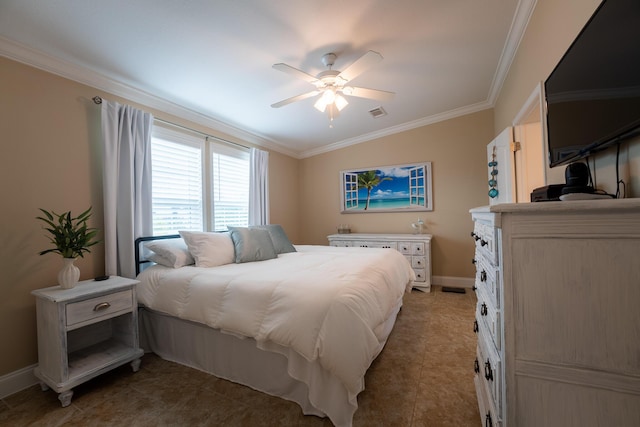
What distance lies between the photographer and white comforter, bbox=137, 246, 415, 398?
1451mm

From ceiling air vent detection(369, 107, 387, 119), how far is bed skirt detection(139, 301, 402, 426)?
2.74m

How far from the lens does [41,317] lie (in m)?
1.86

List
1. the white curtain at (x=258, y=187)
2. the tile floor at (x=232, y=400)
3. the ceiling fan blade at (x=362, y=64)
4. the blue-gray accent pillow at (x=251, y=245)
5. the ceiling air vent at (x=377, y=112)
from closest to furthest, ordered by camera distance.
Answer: the tile floor at (x=232, y=400), the ceiling fan blade at (x=362, y=64), the blue-gray accent pillow at (x=251, y=245), the ceiling air vent at (x=377, y=112), the white curtain at (x=258, y=187)

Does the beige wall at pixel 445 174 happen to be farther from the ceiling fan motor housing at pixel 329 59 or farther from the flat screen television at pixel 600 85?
the flat screen television at pixel 600 85

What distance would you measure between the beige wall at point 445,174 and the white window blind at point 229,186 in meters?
1.91

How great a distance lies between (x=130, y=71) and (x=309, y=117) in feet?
6.82

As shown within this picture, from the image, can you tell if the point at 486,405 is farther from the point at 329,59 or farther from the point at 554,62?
the point at 329,59

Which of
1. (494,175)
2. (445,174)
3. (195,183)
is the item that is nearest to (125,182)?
(195,183)

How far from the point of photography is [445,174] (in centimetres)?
424

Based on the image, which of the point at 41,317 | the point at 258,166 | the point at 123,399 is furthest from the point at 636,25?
the point at 258,166

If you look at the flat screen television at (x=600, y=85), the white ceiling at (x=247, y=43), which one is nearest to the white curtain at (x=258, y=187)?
the white ceiling at (x=247, y=43)

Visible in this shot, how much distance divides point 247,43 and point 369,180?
10.2 ft

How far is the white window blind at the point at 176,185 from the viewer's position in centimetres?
288

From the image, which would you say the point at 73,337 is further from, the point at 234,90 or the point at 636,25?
the point at 636,25
